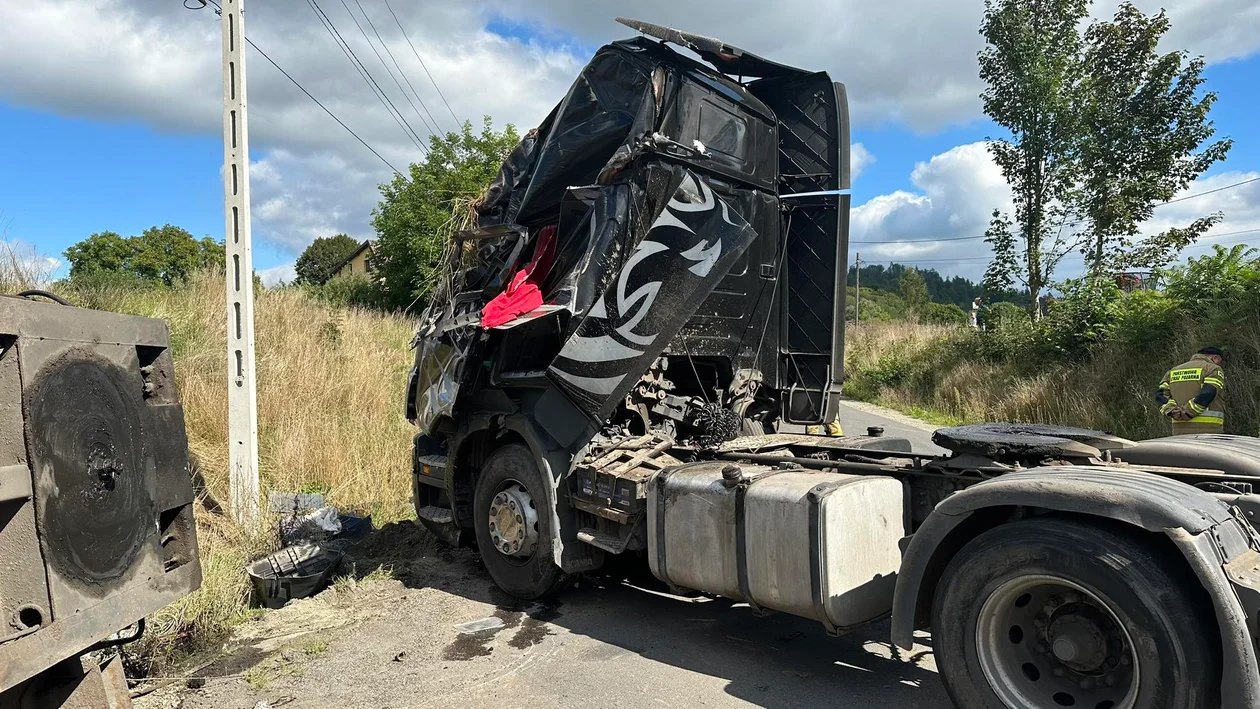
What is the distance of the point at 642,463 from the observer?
4914 mm

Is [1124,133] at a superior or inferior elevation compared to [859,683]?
superior

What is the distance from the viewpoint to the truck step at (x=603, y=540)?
4.80m

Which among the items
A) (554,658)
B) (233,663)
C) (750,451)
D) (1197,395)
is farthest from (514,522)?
(1197,395)

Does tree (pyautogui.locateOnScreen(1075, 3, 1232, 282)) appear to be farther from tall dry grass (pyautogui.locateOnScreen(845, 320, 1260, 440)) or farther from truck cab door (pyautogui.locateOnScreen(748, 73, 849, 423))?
truck cab door (pyautogui.locateOnScreen(748, 73, 849, 423))

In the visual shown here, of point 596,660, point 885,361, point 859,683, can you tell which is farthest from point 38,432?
point 885,361

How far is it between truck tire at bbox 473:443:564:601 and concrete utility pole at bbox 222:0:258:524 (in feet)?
7.71

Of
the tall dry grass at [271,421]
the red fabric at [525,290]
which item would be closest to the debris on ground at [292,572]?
the tall dry grass at [271,421]

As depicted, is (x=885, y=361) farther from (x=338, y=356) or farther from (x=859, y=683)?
(x=859, y=683)

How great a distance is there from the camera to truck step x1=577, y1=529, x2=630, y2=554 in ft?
15.7

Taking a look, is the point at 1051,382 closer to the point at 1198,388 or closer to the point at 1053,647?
the point at 1198,388

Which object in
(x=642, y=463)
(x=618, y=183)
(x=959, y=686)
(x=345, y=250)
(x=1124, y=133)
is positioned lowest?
(x=959, y=686)

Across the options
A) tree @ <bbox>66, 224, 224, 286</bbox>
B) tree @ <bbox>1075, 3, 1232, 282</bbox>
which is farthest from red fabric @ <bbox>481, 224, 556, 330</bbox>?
tree @ <bbox>66, 224, 224, 286</bbox>

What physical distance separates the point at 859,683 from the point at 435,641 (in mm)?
2556

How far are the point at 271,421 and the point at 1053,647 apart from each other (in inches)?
347
